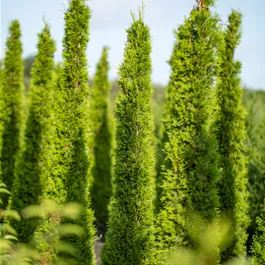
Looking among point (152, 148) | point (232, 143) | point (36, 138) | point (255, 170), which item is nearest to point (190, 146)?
point (152, 148)

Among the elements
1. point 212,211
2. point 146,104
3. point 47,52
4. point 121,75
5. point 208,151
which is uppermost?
point 47,52

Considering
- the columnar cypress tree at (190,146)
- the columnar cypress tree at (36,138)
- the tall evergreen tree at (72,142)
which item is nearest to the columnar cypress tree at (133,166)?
the columnar cypress tree at (190,146)

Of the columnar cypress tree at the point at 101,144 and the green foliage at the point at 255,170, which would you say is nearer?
the green foliage at the point at 255,170

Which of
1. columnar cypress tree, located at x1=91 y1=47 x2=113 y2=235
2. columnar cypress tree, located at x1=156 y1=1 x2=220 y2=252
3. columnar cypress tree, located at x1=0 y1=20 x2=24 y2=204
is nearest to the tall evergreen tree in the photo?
columnar cypress tree, located at x1=156 y1=1 x2=220 y2=252

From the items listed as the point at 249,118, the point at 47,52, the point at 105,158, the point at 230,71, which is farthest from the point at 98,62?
the point at 230,71

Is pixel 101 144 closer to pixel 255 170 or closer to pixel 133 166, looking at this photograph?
pixel 255 170

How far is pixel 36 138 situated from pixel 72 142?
4.26m

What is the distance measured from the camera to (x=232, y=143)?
35.8 ft

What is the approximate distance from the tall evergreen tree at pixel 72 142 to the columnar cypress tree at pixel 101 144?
30.9 ft

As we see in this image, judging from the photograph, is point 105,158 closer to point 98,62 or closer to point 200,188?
point 98,62

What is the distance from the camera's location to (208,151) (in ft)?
25.9

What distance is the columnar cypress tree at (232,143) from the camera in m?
10.8

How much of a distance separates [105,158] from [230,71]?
939 centimetres

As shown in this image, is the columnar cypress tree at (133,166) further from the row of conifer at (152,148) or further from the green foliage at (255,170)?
the green foliage at (255,170)
